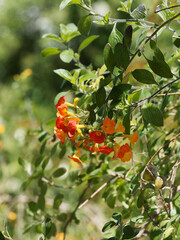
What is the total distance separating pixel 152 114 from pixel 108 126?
64 millimetres

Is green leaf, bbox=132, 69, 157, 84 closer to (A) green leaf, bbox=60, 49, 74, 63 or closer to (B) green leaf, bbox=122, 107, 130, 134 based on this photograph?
(B) green leaf, bbox=122, 107, 130, 134

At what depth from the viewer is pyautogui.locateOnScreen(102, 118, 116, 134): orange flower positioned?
425 millimetres

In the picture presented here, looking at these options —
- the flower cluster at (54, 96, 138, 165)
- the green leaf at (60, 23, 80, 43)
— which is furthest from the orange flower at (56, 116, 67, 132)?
the green leaf at (60, 23, 80, 43)

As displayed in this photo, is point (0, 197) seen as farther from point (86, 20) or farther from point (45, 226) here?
point (86, 20)

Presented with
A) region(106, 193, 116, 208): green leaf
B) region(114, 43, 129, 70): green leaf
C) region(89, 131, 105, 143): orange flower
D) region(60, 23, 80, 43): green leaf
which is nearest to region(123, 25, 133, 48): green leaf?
region(114, 43, 129, 70): green leaf

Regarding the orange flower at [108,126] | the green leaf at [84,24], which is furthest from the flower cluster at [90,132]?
the green leaf at [84,24]

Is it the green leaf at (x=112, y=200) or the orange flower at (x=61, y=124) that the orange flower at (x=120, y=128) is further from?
the green leaf at (x=112, y=200)

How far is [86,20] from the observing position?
47 cm

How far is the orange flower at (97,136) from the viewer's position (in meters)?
0.43

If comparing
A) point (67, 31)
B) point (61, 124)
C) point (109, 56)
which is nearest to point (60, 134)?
point (61, 124)

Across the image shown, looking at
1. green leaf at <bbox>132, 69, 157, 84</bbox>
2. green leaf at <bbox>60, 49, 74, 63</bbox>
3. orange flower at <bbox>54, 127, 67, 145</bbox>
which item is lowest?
orange flower at <bbox>54, 127, 67, 145</bbox>

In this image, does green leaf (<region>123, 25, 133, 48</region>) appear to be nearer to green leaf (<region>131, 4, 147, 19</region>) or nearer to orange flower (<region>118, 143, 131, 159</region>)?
green leaf (<region>131, 4, 147, 19</region>)

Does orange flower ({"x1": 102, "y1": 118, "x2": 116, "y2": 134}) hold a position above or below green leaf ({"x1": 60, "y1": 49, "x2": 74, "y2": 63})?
below

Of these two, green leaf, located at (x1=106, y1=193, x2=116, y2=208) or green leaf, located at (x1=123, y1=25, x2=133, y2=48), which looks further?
green leaf, located at (x1=106, y1=193, x2=116, y2=208)
